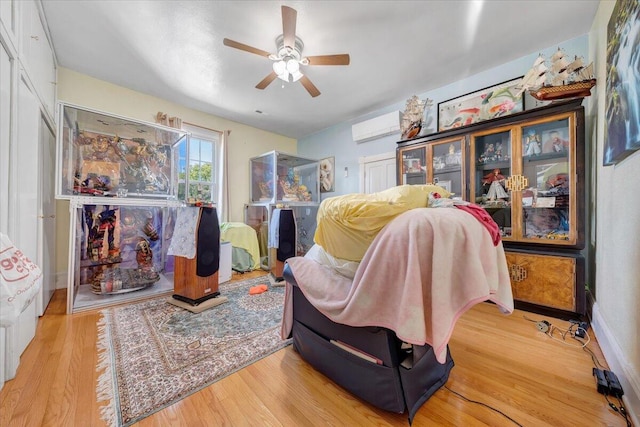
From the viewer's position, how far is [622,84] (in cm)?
127

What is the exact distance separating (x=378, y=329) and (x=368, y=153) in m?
3.41

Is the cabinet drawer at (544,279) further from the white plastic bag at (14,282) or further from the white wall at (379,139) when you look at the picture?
the white plastic bag at (14,282)

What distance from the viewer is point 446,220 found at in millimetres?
860

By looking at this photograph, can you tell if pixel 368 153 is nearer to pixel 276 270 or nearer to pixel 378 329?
pixel 276 270

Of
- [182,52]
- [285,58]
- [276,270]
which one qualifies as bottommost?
[276,270]

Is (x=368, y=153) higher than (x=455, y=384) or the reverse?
higher

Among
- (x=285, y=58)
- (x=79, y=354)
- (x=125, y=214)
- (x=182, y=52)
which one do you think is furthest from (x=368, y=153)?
(x=79, y=354)

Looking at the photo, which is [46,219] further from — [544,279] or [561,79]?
[561,79]

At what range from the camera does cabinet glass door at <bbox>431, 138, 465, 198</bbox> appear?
2.67 metres

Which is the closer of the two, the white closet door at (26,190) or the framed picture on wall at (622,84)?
the framed picture on wall at (622,84)

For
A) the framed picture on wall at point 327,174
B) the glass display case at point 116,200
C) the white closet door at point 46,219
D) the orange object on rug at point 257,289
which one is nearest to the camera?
the white closet door at point 46,219

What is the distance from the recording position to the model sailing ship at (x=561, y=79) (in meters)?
1.93

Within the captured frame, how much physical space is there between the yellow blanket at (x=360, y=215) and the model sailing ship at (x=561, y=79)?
1.85 meters

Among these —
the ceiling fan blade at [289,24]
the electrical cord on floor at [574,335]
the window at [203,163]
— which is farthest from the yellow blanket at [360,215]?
the window at [203,163]
